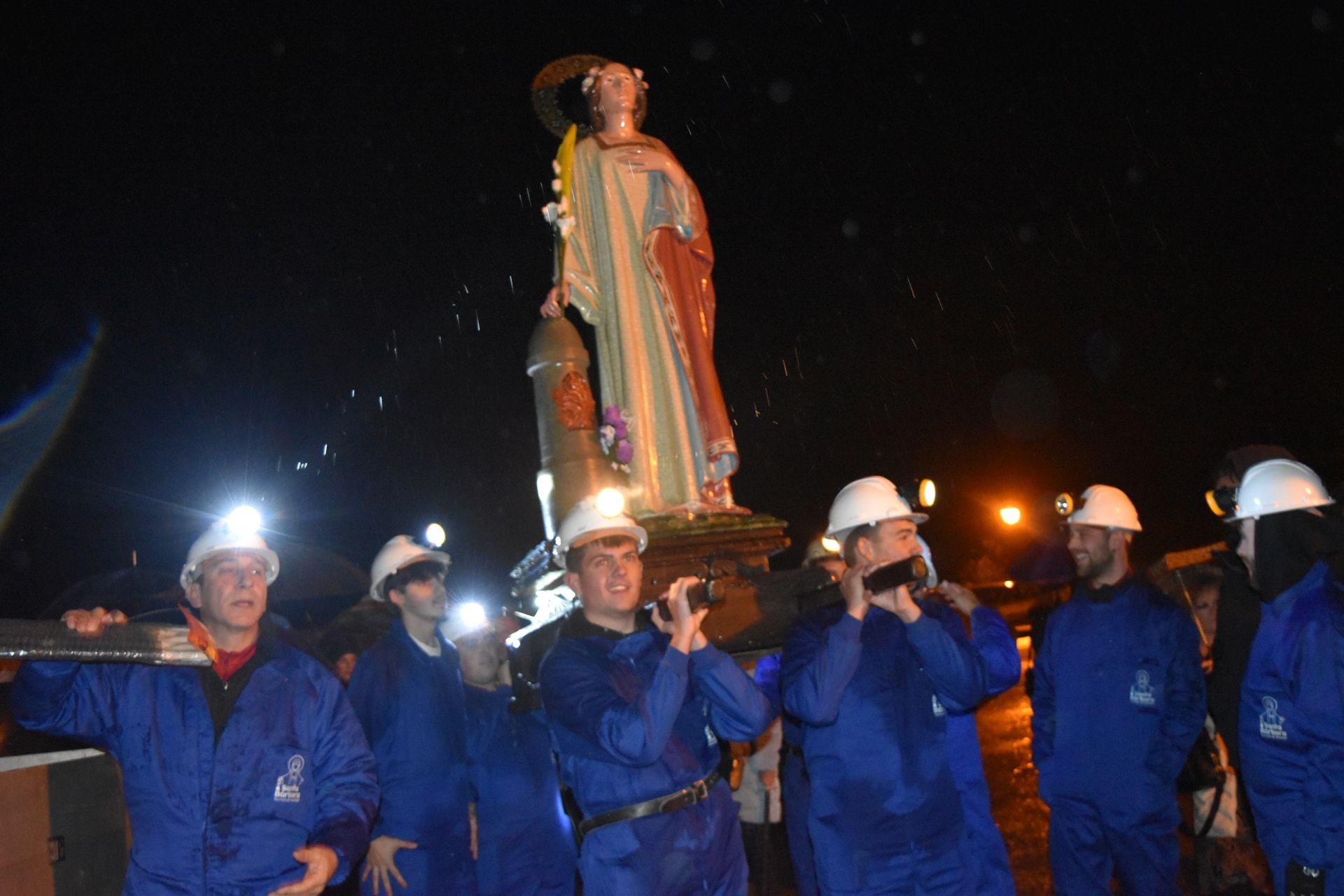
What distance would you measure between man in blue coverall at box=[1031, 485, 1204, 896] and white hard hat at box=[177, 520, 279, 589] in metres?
3.75

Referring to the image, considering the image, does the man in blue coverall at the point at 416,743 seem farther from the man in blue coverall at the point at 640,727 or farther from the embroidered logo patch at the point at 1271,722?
the embroidered logo patch at the point at 1271,722

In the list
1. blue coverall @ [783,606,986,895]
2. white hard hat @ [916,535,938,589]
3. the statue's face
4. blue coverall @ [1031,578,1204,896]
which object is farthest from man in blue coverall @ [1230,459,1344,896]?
the statue's face

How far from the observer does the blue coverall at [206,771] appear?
119 inches

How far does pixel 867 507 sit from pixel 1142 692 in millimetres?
1741

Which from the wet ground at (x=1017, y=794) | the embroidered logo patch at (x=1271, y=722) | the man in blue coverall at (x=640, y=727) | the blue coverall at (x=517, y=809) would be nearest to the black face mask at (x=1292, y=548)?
the embroidered logo patch at (x=1271, y=722)

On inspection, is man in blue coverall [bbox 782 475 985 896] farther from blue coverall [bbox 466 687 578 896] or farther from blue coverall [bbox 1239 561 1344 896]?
blue coverall [bbox 466 687 578 896]

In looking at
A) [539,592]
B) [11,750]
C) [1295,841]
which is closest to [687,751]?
[1295,841]

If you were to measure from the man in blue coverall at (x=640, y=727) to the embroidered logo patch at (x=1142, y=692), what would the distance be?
6.58ft

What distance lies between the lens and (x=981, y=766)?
12.6ft

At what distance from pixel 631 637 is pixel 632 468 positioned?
109 inches

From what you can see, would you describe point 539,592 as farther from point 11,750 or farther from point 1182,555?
point 1182,555

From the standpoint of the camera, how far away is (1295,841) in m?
3.31

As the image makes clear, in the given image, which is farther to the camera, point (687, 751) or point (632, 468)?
point (632, 468)

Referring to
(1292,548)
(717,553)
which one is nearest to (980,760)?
(1292,548)
